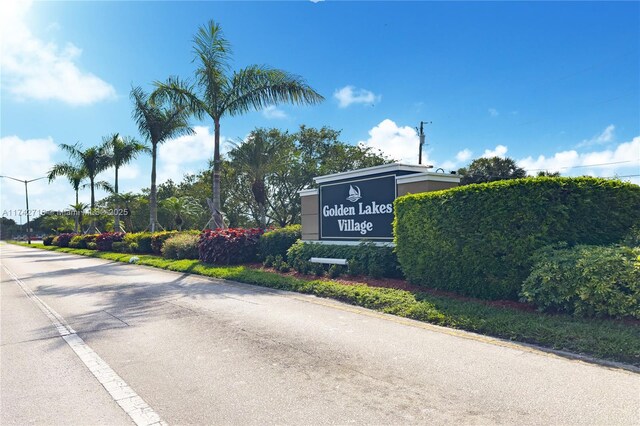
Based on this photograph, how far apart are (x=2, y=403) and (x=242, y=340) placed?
9.24 ft

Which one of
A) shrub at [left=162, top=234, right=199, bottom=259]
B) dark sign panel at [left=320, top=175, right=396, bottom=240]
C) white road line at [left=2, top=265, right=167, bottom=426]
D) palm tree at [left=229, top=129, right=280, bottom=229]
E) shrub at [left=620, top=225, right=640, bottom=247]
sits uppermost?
palm tree at [left=229, top=129, right=280, bottom=229]

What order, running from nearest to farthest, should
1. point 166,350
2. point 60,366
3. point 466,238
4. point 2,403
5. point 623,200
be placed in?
point 2,403 < point 60,366 < point 166,350 < point 623,200 < point 466,238

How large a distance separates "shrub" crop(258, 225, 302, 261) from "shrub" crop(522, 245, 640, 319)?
9.49 metres

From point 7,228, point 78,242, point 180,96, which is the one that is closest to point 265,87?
point 180,96

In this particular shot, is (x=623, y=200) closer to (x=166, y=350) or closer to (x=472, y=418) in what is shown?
(x=472, y=418)

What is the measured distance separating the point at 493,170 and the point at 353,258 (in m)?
27.0

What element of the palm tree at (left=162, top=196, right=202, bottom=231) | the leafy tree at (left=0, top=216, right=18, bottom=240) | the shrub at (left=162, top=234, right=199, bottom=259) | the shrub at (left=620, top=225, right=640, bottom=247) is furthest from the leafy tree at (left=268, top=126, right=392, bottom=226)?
the leafy tree at (left=0, top=216, right=18, bottom=240)

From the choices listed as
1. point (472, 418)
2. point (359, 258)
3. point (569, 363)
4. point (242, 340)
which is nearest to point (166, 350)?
point (242, 340)

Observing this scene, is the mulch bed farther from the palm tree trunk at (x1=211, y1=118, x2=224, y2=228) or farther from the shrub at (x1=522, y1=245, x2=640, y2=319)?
the palm tree trunk at (x1=211, y1=118, x2=224, y2=228)

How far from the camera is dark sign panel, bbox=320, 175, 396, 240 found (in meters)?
12.1

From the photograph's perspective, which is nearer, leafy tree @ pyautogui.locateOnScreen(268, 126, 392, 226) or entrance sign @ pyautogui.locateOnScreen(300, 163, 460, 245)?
entrance sign @ pyautogui.locateOnScreen(300, 163, 460, 245)

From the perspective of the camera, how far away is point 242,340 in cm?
626

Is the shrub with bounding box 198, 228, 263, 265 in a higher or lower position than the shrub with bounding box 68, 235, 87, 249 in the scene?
higher

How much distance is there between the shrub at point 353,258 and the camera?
1130 centimetres
